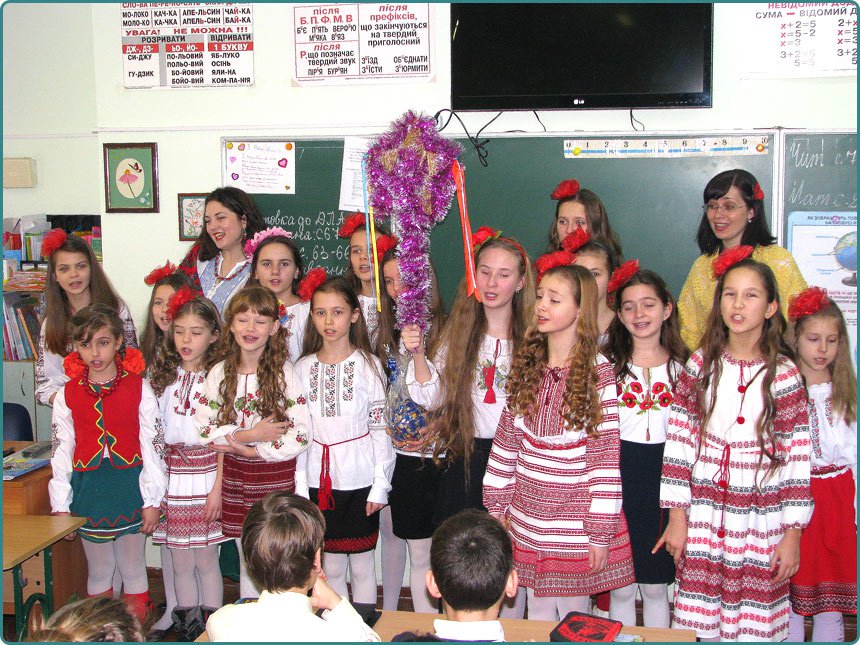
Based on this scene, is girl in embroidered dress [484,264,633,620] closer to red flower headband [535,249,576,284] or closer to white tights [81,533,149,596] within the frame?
red flower headband [535,249,576,284]

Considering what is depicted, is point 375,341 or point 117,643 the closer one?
point 117,643

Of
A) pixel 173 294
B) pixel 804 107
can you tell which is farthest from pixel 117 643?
pixel 804 107

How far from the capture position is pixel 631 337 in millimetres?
2656

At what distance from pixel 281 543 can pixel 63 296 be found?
82.5 inches

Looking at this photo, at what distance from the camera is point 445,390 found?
264 cm

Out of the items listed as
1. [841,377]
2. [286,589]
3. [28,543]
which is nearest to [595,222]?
[841,377]

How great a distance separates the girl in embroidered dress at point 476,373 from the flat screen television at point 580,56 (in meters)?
1.03

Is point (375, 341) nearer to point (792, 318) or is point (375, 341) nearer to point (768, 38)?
point (792, 318)

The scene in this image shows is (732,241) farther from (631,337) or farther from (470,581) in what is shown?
(470,581)

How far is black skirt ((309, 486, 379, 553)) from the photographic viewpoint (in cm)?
274

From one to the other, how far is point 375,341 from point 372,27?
62.4 inches

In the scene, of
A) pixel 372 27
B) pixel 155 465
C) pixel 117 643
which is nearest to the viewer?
pixel 117 643

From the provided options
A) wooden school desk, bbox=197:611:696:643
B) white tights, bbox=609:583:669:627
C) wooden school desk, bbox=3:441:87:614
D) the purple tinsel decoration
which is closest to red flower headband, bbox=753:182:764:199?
the purple tinsel decoration

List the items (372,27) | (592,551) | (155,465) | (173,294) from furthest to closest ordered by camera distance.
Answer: (372,27) < (173,294) < (155,465) < (592,551)
